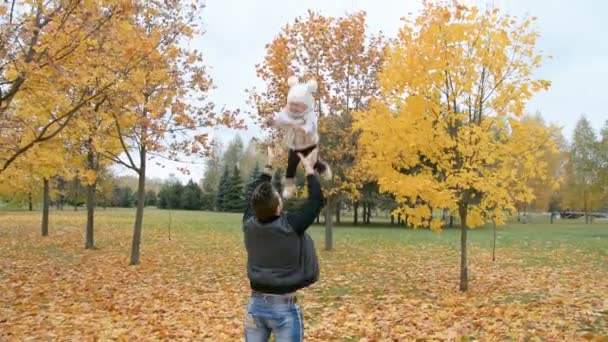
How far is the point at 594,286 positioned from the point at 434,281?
11.0 feet

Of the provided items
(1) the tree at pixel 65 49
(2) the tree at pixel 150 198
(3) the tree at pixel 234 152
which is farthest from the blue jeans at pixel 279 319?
(2) the tree at pixel 150 198

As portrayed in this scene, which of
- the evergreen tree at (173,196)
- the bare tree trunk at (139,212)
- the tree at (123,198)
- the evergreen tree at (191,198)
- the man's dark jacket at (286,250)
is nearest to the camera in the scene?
the man's dark jacket at (286,250)

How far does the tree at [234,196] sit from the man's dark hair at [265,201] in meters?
59.7

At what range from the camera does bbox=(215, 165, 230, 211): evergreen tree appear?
6400 cm

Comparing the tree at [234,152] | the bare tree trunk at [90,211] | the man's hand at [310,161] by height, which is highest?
the tree at [234,152]

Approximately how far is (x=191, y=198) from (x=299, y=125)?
67.6 m

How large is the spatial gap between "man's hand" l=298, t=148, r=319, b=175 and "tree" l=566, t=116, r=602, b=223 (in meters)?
36.6

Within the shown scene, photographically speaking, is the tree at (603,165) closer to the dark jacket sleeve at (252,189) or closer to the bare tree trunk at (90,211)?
the bare tree trunk at (90,211)

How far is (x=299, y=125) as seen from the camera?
125 inches

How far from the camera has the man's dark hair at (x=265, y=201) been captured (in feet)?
9.62

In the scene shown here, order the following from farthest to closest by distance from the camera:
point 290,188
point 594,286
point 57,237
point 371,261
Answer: point 57,237 < point 371,261 < point 594,286 < point 290,188

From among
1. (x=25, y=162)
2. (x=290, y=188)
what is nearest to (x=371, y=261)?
(x=25, y=162)

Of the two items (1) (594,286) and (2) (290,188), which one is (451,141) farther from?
(2) (290,188)

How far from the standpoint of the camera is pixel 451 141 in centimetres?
988
